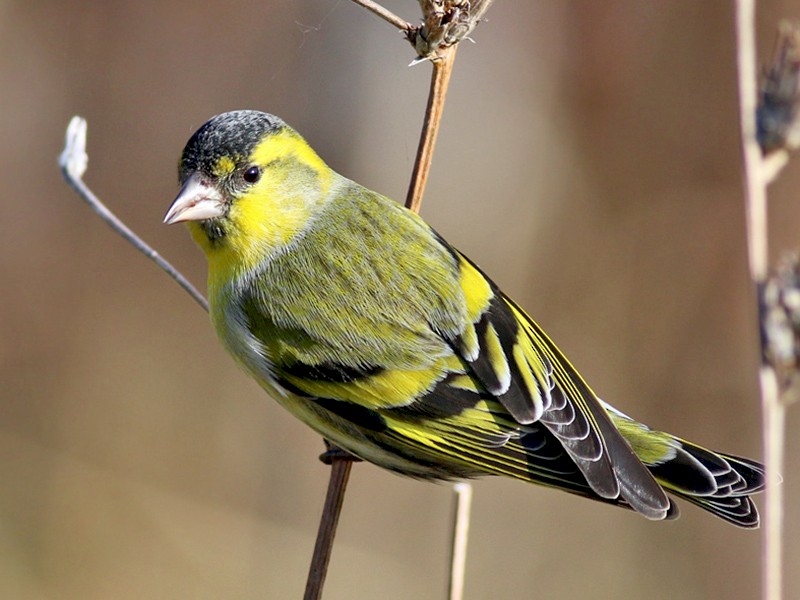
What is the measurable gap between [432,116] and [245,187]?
2.11ft

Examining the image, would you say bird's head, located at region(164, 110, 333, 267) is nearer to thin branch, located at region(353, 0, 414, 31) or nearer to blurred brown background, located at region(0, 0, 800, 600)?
thin branch, located at region(353, 0, 414, 31)

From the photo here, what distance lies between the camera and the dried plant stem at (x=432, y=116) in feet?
8.80

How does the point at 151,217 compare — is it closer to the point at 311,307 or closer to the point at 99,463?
the point at 99,463

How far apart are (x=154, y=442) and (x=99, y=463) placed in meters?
0.37

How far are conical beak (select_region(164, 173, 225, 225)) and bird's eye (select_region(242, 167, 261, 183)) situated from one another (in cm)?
11

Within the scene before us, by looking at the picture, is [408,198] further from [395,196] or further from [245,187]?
[395,196]

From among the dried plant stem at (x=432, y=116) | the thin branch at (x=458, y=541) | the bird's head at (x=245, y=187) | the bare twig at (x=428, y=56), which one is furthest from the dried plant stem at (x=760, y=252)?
the bird's head at (x=245, y=187)

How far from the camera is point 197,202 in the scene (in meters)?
2.91

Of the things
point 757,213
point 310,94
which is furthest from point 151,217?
point 757,213

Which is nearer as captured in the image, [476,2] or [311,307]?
[476,2]

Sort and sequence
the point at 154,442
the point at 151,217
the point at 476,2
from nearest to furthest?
the point at 476,2, the point at 154,442, the point at 151,217

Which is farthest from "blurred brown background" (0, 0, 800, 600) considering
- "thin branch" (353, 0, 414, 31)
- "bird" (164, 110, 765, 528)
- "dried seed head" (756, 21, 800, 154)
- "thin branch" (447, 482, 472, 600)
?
"dried seed head" (756, 21, 800, 154)

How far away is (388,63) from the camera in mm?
5781

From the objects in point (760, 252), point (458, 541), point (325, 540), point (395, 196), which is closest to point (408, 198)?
point (325, 540)
